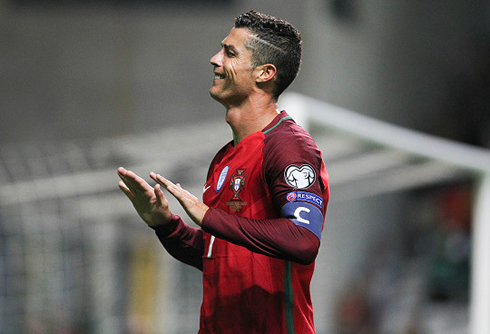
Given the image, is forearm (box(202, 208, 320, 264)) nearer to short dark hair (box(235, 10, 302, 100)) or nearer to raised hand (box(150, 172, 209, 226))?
raised hand (box(150, 172, 209, 226))

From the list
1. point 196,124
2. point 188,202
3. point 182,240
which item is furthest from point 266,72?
point 196,124

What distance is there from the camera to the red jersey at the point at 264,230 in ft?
6.64

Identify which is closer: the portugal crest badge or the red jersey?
the red jersey

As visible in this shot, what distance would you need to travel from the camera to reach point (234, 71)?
7.45ft

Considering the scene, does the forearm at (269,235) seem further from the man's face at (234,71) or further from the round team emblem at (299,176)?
the man's face at (234,71)

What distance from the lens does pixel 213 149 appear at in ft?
22.6

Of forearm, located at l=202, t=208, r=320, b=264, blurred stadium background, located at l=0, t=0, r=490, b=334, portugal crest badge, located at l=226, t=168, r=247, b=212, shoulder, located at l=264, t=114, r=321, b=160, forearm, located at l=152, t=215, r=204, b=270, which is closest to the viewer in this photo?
forearm, located at l=202, t=208, r=320, b=264

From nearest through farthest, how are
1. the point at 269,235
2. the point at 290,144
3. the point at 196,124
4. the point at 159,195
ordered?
1. the point at 269,235
2. the point at 290,144
3. the point at 159,195
4. the point at 196,124

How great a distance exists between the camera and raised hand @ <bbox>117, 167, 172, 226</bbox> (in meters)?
2.16

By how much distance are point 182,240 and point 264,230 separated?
0.56 meters

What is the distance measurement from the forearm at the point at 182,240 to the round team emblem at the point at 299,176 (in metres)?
0.57

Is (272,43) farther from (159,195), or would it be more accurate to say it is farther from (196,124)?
(196,124)

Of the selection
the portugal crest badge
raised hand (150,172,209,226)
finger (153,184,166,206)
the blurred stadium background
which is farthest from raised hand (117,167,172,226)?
the blurred stadium background

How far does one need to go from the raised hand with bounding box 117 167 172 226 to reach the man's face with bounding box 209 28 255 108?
0.37 m
